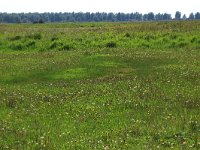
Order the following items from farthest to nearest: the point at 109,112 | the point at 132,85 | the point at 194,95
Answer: the point at 132,85 → the point at 194,95 → the point at 109,112

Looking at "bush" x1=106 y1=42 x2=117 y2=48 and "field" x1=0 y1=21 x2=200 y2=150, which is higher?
"bush" x1=106 y1=42 x2=117 y2=48

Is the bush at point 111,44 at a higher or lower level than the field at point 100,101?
higher

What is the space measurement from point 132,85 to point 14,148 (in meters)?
10.3

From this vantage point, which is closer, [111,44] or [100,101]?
[100,101]

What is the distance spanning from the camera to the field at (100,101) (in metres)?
12.9

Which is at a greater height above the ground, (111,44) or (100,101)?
(111,44)

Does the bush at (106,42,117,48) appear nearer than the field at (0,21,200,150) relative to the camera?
No

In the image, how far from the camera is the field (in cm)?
1288

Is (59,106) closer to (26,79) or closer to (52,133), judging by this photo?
(52,133)

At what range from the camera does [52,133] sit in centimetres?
1370

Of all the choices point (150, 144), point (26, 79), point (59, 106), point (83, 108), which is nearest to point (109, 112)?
point (83, 108)

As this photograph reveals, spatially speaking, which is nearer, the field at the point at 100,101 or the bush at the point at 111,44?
the field at the point at 100,101

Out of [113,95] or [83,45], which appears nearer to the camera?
[113,95]

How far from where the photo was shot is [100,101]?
1819 cm
